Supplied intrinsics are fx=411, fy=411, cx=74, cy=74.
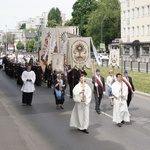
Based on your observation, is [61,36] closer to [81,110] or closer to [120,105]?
[120,105]

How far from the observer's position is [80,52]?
17.4 m

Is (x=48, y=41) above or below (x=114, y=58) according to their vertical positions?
above

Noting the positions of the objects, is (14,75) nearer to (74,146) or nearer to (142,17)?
(74,146)

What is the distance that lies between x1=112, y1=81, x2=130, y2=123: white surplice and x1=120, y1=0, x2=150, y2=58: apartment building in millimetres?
59297

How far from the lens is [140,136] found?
11.1 metres

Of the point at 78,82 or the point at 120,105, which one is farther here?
the point at 78,82

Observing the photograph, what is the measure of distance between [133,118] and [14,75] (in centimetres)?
Result: 2085

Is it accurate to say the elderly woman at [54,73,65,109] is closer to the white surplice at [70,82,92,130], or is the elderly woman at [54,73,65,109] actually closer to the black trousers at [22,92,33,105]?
the black trousers at [22,92,33,105]

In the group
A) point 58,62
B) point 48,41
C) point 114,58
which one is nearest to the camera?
point 58,62

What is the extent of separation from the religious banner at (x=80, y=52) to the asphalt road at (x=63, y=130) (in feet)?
6.20

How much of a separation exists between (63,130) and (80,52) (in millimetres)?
5977

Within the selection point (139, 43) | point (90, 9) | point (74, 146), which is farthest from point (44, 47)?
point (90, 9)

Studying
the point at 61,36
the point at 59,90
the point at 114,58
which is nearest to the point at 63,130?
the point at 59,90

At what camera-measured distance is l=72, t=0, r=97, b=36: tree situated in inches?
3915
